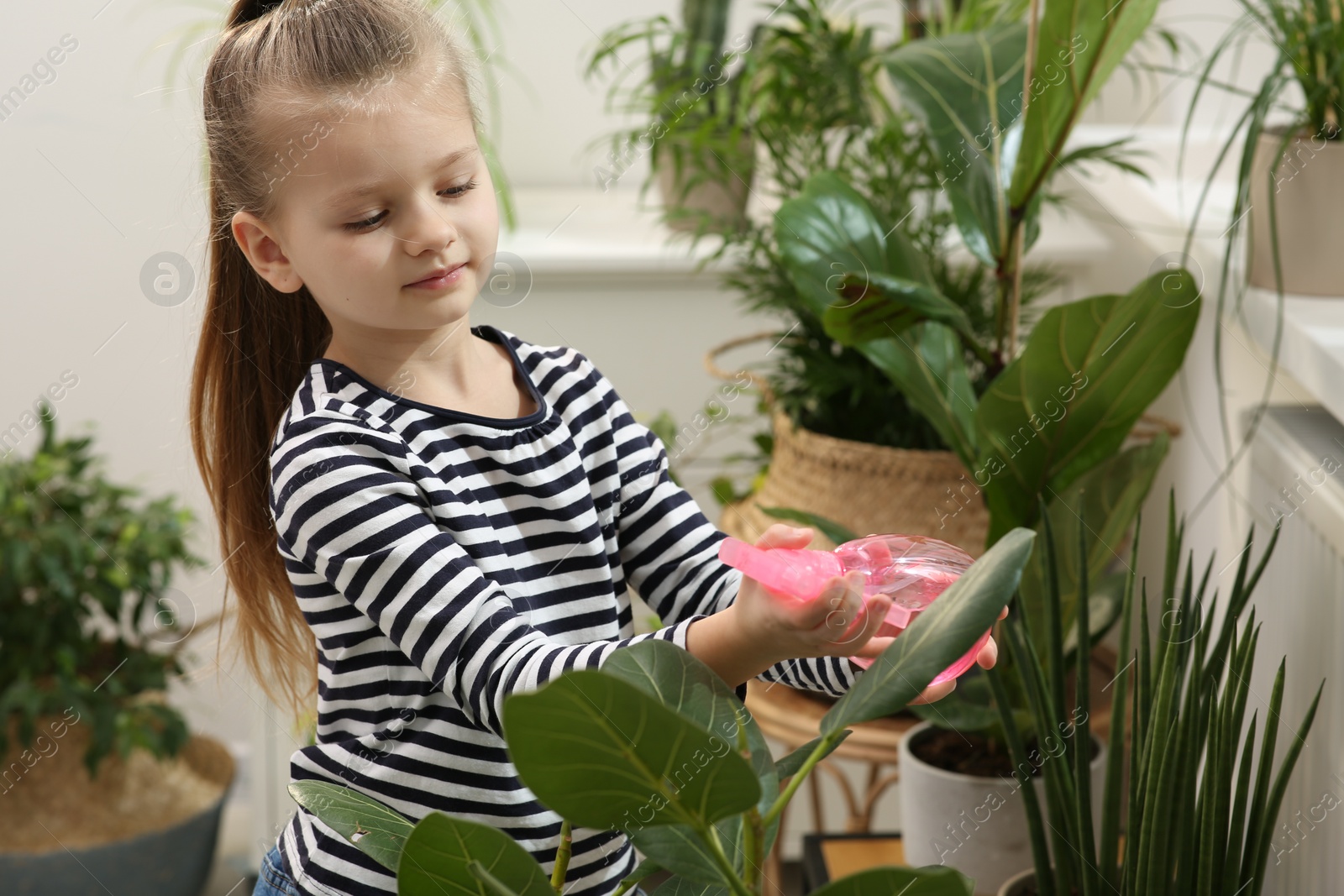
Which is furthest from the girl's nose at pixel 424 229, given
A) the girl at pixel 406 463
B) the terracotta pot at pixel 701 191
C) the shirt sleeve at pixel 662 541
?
the terracotta pot at pixel 701 191

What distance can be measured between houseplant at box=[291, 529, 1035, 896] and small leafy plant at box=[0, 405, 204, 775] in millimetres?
1195

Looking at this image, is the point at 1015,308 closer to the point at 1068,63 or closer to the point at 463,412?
the point at 1068,63

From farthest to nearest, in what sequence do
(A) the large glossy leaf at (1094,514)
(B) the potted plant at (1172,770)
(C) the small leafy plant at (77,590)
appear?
(C) the small leafy plant at (77,590), (A) the large glossy leaf at (1094,514), (B) the potted plant at (1172,770)

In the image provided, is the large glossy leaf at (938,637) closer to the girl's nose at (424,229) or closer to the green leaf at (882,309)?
the girl's nose at (424,229)

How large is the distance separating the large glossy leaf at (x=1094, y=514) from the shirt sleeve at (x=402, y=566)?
49cm

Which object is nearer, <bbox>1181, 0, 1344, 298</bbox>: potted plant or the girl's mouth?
the girl's mouth

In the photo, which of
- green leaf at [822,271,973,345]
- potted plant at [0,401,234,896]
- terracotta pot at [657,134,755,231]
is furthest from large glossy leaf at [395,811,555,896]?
potted plant at [0,401,234,896]

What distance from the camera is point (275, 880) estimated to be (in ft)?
2.11

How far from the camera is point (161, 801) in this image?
5.43 ft

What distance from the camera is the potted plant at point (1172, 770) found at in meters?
0.71

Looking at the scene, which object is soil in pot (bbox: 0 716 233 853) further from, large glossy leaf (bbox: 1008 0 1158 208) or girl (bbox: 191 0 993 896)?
large glossy leaf (bbox: 1008 0 1158 208)

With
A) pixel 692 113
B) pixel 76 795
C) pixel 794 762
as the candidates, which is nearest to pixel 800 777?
pixel 794 762

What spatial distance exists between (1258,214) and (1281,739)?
40 cm

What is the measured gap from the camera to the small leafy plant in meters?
1.53
